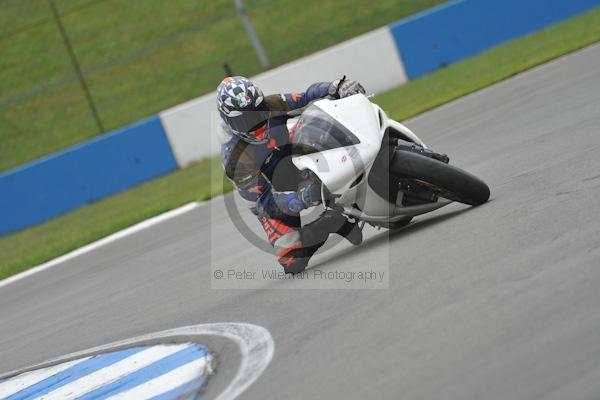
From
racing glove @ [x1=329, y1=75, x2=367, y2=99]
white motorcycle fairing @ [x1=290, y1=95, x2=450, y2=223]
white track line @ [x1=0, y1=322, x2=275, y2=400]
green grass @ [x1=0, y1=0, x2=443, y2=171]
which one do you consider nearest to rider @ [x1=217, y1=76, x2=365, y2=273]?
racing glove @ [x1=329, y1=75, x2=367, y2=99]

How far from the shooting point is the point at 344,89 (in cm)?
730

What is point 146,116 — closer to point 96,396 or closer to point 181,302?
point 181,302

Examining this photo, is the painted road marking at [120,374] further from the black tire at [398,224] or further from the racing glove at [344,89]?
the racing glove at [344,89]

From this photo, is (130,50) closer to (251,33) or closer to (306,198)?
(251,33)

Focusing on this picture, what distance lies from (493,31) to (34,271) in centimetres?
1079

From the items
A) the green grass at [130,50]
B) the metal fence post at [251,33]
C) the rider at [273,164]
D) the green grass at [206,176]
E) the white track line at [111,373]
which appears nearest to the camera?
the white track line at [111,373]

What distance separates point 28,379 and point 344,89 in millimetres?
3003

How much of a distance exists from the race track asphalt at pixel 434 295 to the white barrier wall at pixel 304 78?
6.67 metres

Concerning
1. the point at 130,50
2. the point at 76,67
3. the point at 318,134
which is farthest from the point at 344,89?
the point at 130,50

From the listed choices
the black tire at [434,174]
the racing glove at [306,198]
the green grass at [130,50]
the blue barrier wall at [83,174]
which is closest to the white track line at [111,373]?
the racing glove at [306,198]

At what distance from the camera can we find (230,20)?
24.6m

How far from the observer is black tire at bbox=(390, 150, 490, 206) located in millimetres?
6832

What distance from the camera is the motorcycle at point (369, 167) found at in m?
6.89

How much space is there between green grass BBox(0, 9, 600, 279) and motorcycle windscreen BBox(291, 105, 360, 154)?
280 inches
